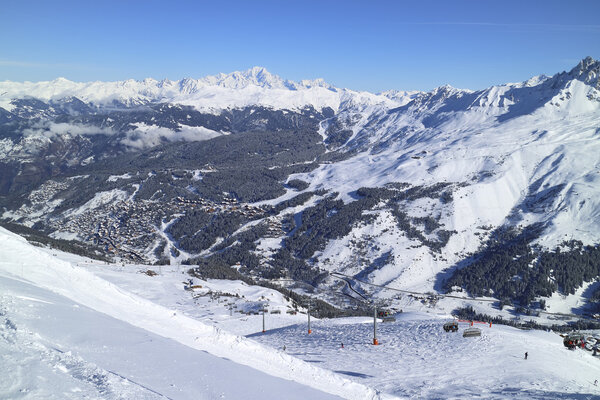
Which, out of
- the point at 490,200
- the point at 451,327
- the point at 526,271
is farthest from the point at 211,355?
the point at 490,200

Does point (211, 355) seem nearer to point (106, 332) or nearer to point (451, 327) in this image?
point (106, 332)

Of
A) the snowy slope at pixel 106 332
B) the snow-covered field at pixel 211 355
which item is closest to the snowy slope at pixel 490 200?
the snow-covered field at pixel 211 355

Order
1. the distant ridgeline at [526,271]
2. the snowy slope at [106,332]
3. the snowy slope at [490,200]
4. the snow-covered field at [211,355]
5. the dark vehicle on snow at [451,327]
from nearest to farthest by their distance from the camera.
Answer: the snow-covered field at [211,355]
the snowy slope at [106,332]
the dark vehicle on snow at [451,327]
the distant ridgeline at [526,271]
the snowy slope at [490,200]

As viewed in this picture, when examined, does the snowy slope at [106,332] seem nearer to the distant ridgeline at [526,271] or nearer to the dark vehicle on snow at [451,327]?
the dark vehicle on snow at [451,327]

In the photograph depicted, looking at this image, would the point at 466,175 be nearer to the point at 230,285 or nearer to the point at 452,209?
the point at 452,209

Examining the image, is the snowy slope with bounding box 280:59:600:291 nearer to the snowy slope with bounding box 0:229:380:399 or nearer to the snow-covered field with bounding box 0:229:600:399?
the snow-covered field with bounding box 0:229:600:399

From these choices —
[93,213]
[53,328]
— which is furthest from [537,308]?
[93,213]

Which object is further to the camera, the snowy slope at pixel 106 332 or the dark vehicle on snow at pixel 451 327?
the dark vehicle on snow at pixel 451 327
